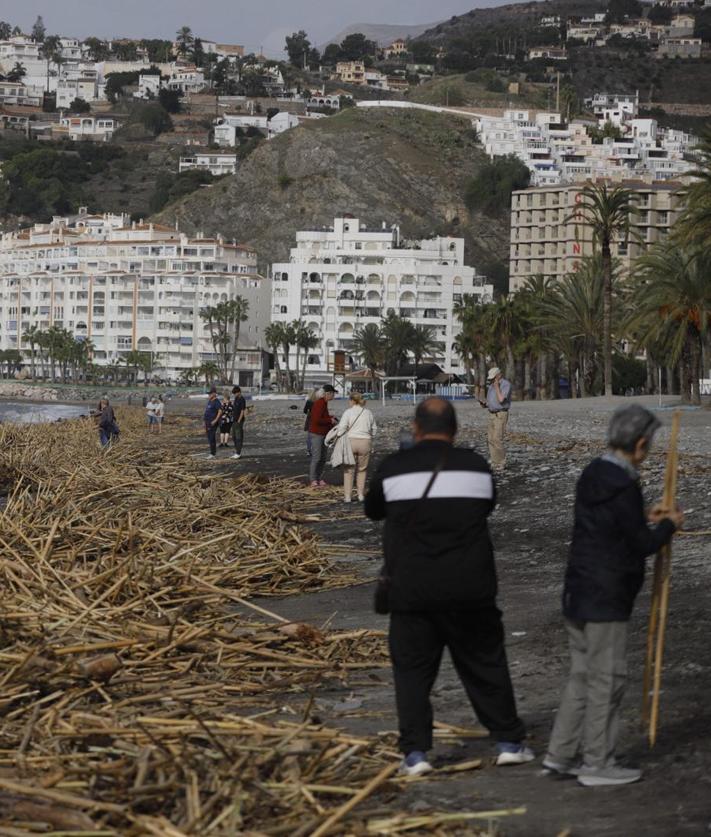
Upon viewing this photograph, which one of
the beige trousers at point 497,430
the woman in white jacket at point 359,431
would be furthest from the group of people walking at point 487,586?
the beige trousers at point 497,430

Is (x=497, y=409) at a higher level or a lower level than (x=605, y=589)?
higher

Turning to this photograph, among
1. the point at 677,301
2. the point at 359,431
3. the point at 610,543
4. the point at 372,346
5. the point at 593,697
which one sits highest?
the point at 677,301

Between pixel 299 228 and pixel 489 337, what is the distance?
9261cm

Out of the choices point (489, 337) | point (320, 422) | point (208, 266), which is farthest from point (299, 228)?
point (320, 422)

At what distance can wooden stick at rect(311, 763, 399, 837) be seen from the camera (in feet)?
17.9

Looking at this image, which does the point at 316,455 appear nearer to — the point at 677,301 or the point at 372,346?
the point at 677,301

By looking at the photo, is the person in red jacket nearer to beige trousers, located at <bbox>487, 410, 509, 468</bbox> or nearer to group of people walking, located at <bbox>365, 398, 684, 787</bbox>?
beige trousers, located at <bbox>487, 410, 509, 468</bbox>

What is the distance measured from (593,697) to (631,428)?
109 cm

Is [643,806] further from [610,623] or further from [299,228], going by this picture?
[299,228]

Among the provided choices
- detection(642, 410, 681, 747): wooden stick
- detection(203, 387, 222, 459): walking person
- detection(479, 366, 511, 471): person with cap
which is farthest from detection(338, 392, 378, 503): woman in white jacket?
detection(203, 387, 222, 459): walking person

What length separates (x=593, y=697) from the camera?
6.53m

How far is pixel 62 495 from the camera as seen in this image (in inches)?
617

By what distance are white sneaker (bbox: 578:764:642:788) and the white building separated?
144 m

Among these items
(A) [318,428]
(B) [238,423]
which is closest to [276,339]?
(B) [238,423]
